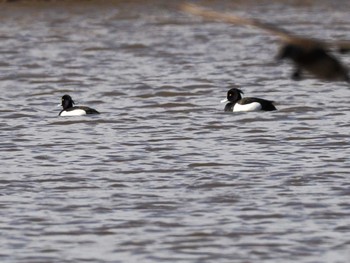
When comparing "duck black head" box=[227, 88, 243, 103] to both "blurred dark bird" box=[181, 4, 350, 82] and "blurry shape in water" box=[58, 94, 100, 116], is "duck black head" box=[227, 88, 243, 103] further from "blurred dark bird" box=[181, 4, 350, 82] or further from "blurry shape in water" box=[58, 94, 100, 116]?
"blurred dark bird" box=[181, 4, 350, 82]

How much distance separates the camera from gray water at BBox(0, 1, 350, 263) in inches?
369

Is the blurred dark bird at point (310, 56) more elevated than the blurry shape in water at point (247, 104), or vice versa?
the blurred dark bird at point (310, 56)

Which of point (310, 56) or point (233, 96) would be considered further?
point (233, 96)

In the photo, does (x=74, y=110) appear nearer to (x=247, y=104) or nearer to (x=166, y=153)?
(x=247, y=104)

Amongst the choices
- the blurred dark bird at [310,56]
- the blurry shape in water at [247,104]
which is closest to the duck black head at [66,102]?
the blurry shape in water at [247,104]

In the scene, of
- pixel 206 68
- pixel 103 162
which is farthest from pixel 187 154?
pixel 206 68

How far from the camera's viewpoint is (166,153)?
1410 centimetres

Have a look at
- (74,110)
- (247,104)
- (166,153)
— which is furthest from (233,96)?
(166,153)

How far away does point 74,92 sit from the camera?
21000 mm

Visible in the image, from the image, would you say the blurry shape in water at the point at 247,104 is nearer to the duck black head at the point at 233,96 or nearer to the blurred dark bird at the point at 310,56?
the duck black head at the point at 233,96

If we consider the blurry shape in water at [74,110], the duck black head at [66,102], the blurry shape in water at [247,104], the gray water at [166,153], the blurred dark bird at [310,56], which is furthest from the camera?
the duck black head at [66,102]

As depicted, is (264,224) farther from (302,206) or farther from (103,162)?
(103,162)

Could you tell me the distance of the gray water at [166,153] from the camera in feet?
30.7

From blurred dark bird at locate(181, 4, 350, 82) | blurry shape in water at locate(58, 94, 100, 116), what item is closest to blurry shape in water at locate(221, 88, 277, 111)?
blurry shape in water at locate(58, 94, 100, 116)
